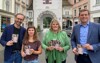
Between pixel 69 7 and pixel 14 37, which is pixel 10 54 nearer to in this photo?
pixel 14 37

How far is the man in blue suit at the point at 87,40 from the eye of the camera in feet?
18.4

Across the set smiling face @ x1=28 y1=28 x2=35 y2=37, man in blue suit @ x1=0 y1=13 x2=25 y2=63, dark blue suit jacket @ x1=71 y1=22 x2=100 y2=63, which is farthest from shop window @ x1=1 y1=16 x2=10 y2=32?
dark blue suit jacket @ x1=71 y1=22 x2=100 y2=63

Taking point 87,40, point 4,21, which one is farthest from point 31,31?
point 4,21

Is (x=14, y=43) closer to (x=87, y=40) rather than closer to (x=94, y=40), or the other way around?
(x=87, y=40)

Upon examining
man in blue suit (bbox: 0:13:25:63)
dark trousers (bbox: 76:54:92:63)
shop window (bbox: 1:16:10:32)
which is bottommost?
dark trousers (bbox: 76:54:92:63)

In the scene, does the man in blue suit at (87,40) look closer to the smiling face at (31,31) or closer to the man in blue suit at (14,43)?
the smiling face at (31,31)

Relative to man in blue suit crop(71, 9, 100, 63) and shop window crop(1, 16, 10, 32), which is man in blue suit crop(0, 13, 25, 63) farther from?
shop window crop(1, 16, 10, 32)

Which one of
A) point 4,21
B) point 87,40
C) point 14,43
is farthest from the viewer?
point 4,21

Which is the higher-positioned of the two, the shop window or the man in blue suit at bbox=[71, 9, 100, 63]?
the shop window

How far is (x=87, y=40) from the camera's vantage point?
568 cm

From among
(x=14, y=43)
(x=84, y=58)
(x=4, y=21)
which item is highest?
(x=4, y=21)

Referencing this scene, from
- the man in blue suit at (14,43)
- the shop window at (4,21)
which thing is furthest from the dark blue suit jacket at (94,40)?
the shop window at (4,21)

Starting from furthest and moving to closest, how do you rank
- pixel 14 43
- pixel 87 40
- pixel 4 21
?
1. pixel 4 21
2. pixel 14 43
3. pixel 87 40

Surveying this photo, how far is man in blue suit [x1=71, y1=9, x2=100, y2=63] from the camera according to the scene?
18.4ft
